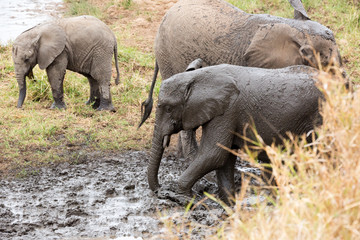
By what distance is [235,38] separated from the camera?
19.7ft

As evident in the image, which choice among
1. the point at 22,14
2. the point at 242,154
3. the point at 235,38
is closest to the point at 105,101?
the point at 235,38

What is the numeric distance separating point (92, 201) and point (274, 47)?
210cm

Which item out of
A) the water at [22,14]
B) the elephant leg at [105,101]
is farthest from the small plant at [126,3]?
the elephant leg at [105,101]

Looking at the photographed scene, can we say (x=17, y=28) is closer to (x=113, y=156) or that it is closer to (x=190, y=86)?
(x=113, y=156)

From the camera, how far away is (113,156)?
6.68m

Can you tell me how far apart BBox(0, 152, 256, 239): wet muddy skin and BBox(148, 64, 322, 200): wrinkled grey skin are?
435mm

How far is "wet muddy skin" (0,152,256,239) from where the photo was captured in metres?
4.86

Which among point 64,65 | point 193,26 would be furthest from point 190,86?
point 64,65

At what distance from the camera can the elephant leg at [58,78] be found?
814cm

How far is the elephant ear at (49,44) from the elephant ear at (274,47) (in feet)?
10.6

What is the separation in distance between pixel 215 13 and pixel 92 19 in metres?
2.72

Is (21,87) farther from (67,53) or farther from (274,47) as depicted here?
(274,47)

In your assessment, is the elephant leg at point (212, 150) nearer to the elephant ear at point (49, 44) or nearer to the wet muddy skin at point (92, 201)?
the wet muddy skin at point (92, 201)

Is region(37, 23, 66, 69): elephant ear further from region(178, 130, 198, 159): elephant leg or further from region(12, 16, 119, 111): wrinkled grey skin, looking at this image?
region(178, 130, 198, 159): elephant leg
